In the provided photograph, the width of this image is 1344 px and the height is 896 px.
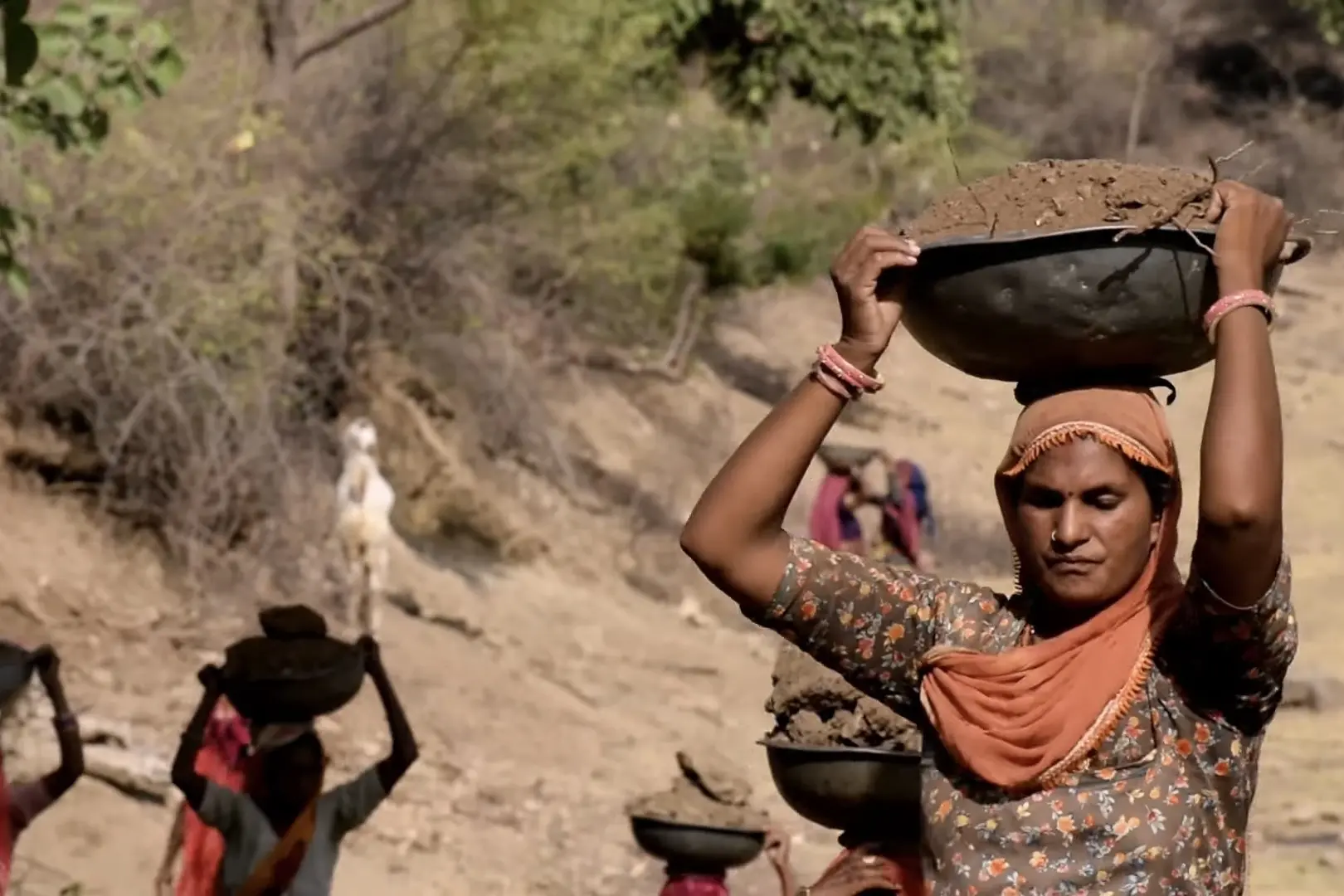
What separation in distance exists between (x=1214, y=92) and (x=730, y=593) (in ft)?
104

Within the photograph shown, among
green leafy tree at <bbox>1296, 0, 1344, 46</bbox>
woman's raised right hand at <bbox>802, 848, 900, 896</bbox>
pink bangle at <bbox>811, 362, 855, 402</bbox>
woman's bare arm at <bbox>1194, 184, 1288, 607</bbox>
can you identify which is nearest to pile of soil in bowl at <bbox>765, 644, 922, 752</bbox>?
woman's raised right hand at <bbox>802, 848, 900, 896</bbox>

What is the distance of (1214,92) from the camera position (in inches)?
1271

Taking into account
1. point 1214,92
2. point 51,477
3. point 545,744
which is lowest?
point 545,744

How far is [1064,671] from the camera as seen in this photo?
2.45 meters

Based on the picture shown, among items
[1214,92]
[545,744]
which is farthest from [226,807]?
[1214,92]

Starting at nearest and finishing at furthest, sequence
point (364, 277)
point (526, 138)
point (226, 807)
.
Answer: point (226, 807), point (364, 277), point (526, 138)

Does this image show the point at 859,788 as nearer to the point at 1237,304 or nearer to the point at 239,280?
the point at 1237,304

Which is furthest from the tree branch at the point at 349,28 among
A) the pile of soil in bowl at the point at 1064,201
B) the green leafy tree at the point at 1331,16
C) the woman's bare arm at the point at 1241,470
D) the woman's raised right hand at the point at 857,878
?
the green leafy tree at the point at 1331,16

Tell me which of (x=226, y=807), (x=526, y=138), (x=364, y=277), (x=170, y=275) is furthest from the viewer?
(x=526, y=138)

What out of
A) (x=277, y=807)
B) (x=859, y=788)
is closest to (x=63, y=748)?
(x=277, y=807)

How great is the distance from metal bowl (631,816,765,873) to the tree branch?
7.56 meters

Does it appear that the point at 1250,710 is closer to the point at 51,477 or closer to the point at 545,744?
the point at 545,744

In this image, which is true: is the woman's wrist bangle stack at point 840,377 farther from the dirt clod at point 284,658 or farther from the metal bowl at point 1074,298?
the dirt clod at point 284,658

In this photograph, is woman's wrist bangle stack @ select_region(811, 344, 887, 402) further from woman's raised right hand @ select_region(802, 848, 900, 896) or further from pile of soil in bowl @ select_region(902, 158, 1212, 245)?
woman's raised right hand @ select_region(802, 848, 900, 896)
